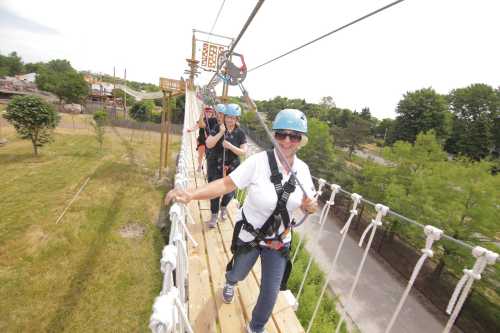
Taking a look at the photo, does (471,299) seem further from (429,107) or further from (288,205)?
(429,107)

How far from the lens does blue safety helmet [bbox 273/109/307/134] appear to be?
5.90 ft

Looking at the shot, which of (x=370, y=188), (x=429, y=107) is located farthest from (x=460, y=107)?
(x=370, y=188)

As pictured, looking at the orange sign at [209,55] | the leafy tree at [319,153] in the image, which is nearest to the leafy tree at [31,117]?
the orange sign at [209,55]

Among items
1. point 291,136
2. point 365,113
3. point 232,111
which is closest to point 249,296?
point 291,136

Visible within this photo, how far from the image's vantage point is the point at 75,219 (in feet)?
30.8

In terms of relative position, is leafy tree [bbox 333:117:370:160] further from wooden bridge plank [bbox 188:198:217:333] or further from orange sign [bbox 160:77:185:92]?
wooden bridge plank [bbox 188:198:217:333]

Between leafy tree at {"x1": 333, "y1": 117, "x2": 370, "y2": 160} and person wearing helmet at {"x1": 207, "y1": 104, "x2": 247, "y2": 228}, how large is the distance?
106 feet

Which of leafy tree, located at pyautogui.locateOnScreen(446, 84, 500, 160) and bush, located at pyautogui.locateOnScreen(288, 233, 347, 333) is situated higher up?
leafy tree, located at pyautogui.locateOnScreen(446, 84, 500, 160)

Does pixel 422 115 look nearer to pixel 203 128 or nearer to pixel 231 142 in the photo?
pixel 203 128

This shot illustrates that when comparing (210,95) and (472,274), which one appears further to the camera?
(210,95)

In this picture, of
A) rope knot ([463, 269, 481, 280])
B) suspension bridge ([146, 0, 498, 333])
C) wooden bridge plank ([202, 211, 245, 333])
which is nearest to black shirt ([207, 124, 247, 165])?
suspension bridge ([146, 0, 498, 333])

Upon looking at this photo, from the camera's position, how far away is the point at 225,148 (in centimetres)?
367

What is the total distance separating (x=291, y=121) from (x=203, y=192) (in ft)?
2.74

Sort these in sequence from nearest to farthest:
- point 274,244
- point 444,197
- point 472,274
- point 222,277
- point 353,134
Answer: point 472,274, point 274,244, point 222,277, point 444,197, point 353,134
